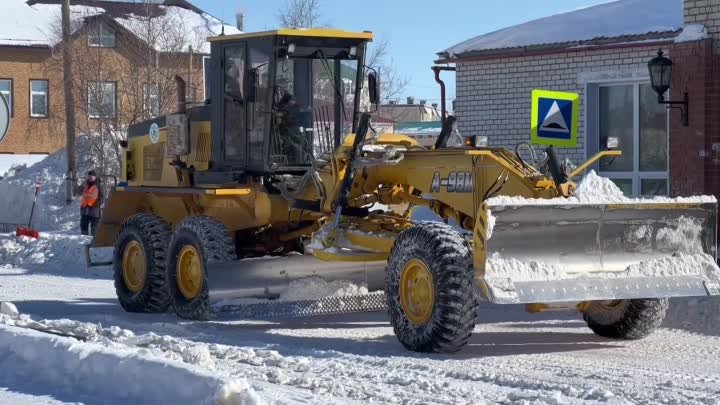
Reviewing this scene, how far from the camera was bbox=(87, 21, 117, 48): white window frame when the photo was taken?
35.5m

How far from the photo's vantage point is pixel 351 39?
12859 mm

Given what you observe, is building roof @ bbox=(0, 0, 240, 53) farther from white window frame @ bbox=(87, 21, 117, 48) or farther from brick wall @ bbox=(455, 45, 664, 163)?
brick wall @ bbox=(455, 45, 664, 163)

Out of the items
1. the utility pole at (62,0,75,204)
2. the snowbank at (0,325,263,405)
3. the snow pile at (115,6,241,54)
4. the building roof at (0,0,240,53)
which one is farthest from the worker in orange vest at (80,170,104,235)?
the snowbank at (0,325,263,405)

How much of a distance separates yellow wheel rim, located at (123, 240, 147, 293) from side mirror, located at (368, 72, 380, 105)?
2.98 metres

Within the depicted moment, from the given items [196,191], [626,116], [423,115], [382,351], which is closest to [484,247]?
[382,351]

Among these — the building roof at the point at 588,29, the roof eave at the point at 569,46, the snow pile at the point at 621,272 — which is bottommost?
the snow pile at the point at 621,272

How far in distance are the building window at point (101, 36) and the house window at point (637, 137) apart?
1949 centimetres

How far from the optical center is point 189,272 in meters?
12.7

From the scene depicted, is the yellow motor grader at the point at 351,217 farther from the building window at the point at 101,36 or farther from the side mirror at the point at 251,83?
the building window at the point at 101,36

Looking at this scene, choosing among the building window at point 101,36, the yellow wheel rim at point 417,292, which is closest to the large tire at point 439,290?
the yellow wheel rim at point 417,292

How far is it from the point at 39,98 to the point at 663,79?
1442 inches

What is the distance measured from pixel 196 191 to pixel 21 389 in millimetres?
4729

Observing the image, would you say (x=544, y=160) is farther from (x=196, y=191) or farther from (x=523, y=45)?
(x=523, y=45)

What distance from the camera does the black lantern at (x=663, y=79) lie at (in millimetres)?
15708
